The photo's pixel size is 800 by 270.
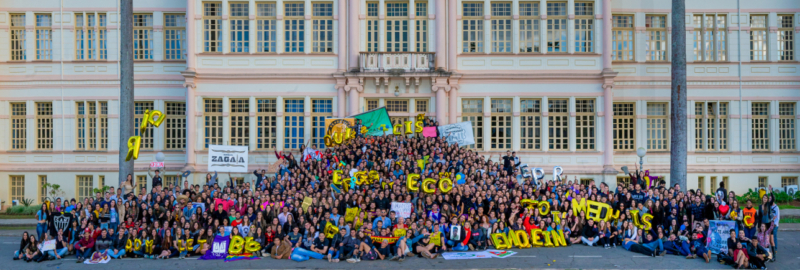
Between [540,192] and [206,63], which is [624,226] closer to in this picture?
[540,192]

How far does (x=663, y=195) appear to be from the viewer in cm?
1786

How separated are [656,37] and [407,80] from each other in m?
14.3

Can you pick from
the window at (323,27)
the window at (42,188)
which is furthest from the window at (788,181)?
the window at (42,188)

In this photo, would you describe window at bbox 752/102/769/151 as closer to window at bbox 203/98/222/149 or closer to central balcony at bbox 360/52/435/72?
central balcony at bbox 360/52/435/72

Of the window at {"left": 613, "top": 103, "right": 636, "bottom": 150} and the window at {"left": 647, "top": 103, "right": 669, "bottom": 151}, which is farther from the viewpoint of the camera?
the window at {"left": 647, "top": 103, "right": 669, "bottom": 151}

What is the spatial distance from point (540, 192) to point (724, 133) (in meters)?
17.8

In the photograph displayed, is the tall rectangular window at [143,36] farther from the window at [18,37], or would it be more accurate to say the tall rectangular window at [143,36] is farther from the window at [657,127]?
the window at [657,127]

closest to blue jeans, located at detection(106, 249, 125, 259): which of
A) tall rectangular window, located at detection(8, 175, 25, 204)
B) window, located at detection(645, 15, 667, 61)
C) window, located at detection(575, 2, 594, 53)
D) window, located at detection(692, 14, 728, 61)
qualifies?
tall rectangular window, located at detection(8, 175, 25, 204)

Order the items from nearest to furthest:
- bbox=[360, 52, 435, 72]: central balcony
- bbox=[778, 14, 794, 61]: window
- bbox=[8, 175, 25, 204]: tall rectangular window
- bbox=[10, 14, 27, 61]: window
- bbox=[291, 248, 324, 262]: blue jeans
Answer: bbox=[291, 248, 324, 262]: blue jeans, bbox=[360, 52, 435, 72]: central balcony, bbox=[8, 175, 25, 204]: tall rectangular window, bbox=[778, 14, 794, 61]: window, bbox=[10, 14, 27, 61]: window

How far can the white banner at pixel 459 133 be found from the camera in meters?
24.7

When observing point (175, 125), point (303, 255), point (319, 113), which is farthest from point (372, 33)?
point (303, 255)

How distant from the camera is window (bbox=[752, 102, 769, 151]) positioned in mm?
29719

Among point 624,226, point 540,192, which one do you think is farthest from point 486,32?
point 624,226

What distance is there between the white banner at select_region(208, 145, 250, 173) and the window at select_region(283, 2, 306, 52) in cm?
887
